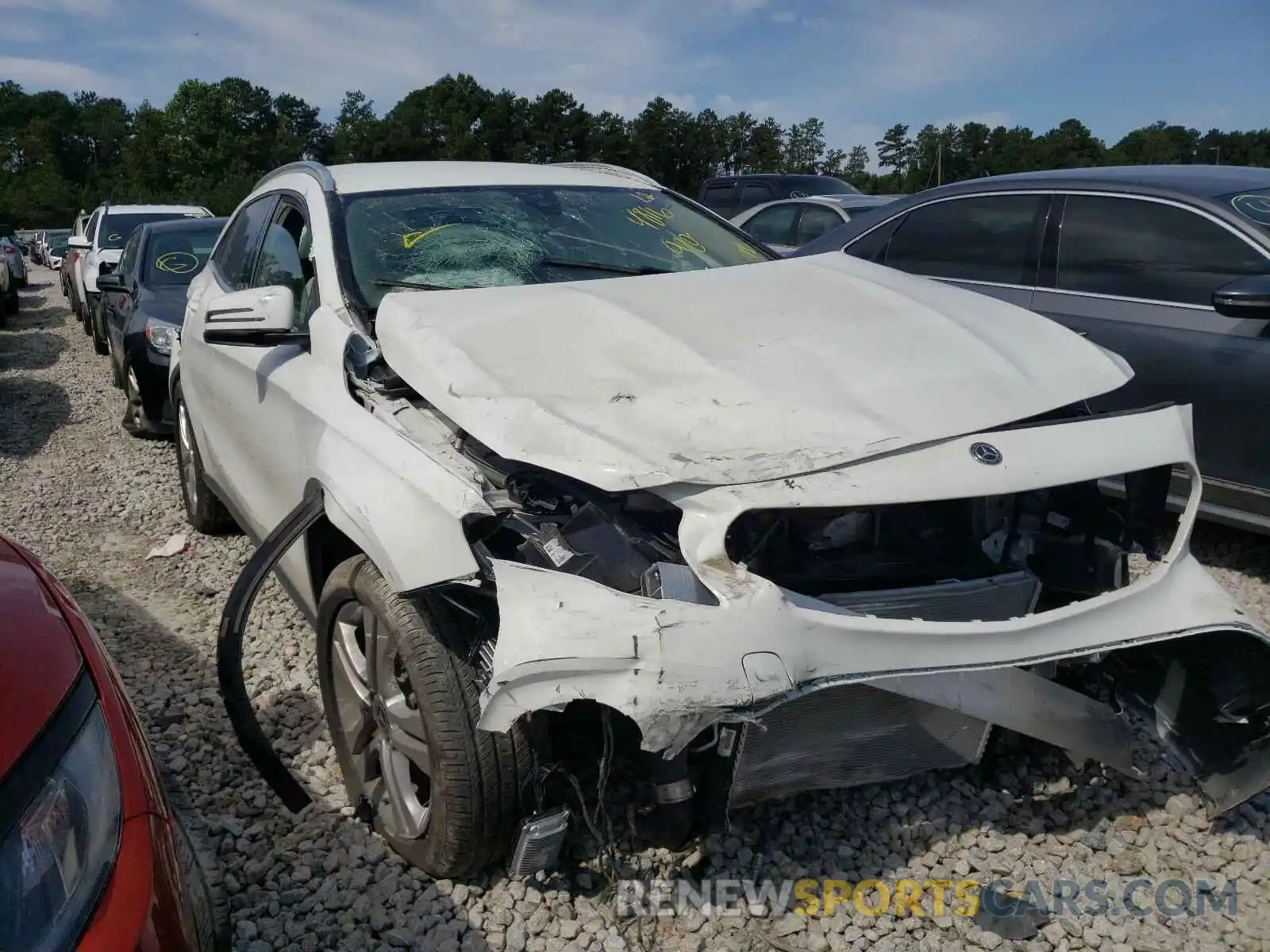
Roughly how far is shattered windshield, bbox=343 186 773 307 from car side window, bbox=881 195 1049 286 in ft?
5.29

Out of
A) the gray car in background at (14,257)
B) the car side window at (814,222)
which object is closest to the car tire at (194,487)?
the car side window at (814,222)

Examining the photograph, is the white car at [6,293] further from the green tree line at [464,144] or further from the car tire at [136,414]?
the green tree line at [464,144]

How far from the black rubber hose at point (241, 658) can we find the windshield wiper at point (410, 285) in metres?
0.76

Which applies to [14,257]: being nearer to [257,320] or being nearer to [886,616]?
[257,320]

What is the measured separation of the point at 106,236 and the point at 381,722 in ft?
37.1

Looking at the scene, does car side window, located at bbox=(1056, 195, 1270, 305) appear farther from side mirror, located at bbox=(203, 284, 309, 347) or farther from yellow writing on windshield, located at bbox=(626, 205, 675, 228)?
side mirror, located at bbox=(203, 284, 309, 347)

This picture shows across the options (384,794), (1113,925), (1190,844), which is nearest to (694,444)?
(384,794)

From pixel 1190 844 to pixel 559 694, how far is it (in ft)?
6.09

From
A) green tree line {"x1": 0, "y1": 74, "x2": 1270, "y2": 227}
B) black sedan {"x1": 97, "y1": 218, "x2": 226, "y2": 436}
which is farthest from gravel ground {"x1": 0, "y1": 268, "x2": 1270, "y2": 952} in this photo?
green tree line {"x1": 0, "y1": 74, "x2": 1270, "y2": 227}

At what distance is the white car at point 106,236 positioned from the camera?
11.0 m

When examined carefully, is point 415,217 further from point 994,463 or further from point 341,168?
point 994,463

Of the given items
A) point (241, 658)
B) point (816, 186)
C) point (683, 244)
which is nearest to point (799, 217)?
point (816, 186)

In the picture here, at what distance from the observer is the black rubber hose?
2.51 metres

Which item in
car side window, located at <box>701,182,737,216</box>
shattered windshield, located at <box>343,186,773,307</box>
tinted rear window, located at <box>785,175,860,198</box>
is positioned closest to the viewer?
shattered windshield, located at <box>343,186,773,307</box>
